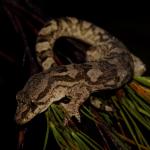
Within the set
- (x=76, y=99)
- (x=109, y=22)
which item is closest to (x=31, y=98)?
(x=76, y=99)

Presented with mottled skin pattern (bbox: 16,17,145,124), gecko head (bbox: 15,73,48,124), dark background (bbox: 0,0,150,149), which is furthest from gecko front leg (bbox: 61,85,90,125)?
dark background (bbox: 0,0,150,149)

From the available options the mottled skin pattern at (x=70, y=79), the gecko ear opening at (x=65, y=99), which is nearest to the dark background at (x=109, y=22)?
the mottled skin pattern at (x=70, y=79)

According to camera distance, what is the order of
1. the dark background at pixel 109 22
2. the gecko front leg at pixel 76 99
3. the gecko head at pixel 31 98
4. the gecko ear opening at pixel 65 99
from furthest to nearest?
the dark background at pixel 109 22, the gecko ear opening at pixel 65 99, the gecko head at pixel 31 98, the gecko front leg at pixel 76 99

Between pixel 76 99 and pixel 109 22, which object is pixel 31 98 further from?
pixel 109 22

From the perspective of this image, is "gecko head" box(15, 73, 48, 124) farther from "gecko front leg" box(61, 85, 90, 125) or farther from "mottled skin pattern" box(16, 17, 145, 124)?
"gecko front leg" box(61, 85, 90, 125)

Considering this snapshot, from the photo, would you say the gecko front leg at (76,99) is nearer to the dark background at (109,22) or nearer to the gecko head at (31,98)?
the gecko head at (31,98)

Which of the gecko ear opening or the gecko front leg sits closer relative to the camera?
the gecko front leg

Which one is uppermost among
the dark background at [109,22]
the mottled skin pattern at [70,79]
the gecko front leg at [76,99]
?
the dark background at [109,22]
